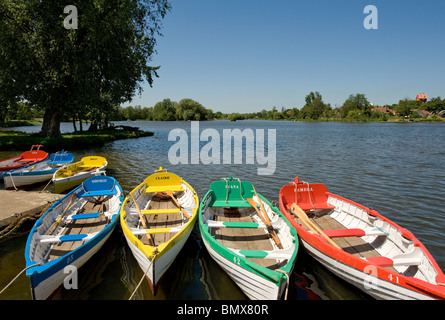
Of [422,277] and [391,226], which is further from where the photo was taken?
[391,226]

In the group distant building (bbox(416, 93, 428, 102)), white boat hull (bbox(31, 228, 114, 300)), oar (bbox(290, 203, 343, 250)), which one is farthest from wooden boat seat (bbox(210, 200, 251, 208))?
distant building (bbox(416, 93, 428, 102))

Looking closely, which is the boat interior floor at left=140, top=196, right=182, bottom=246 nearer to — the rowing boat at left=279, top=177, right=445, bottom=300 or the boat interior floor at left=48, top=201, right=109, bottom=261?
the boat interior floor at left=48, top=201, right=109, bottom=261

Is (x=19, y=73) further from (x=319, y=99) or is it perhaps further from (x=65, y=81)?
(x=319, y=99)

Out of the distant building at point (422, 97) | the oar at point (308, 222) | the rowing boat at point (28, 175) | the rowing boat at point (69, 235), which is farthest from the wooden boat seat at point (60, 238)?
the distant building at point (422, 97)

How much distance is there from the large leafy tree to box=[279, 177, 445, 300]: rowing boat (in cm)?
2455

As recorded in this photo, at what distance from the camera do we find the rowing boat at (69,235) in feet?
17.0

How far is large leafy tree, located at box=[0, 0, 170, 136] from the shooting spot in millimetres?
22547

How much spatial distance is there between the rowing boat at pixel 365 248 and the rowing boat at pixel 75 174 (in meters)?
11.0

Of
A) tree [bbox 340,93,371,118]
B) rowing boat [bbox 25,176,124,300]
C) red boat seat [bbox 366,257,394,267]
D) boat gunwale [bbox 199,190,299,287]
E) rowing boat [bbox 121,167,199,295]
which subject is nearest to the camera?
boat gunwale [bbox 199,190,299,287]

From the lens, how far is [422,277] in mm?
5402

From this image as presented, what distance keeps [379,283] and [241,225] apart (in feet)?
12.0
